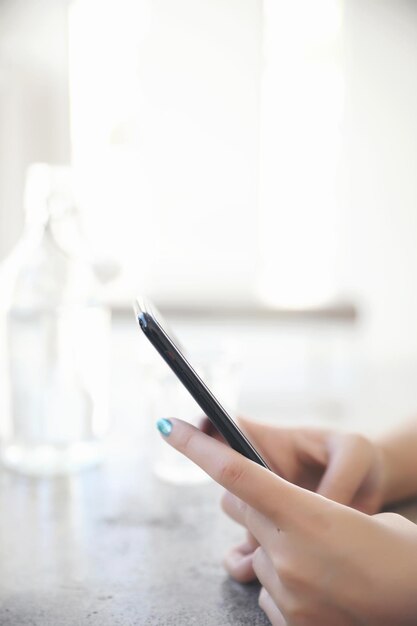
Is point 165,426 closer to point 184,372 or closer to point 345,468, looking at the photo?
point 184,372

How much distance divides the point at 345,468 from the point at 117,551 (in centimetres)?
19

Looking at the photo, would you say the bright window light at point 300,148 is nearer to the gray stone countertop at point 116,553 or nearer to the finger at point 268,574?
the gray stone countertop at point 116,553

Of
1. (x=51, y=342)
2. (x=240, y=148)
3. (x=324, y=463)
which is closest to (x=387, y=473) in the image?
(x=324, y=463)

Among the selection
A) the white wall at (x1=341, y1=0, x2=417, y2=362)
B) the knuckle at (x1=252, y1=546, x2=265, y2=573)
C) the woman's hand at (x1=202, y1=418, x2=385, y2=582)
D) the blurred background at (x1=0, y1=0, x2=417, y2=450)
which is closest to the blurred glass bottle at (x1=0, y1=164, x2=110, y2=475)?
the woman's hand at (x1=202, y1=418, x2=385, y2=582)

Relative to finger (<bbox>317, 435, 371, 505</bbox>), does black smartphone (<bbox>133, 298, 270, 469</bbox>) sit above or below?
above

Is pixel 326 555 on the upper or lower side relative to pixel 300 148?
lower

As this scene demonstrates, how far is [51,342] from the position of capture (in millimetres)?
721

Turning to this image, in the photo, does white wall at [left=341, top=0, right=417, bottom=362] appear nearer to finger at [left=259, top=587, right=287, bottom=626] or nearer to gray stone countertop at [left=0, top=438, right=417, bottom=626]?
gray stone countertop at [left=0, top=438, right=417, bottom=626]

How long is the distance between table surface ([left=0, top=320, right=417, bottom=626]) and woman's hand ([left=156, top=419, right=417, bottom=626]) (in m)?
0.09

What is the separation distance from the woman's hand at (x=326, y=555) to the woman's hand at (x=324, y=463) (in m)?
0.13

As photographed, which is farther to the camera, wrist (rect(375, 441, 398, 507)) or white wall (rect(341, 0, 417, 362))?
white wall (rect(341, 0, 417, 362))

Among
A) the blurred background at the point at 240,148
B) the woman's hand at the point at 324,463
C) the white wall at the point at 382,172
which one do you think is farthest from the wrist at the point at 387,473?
the white wall at the point at 382,172

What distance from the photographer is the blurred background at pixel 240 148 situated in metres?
2.70

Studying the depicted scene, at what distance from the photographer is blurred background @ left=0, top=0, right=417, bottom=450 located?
270 centimetres
